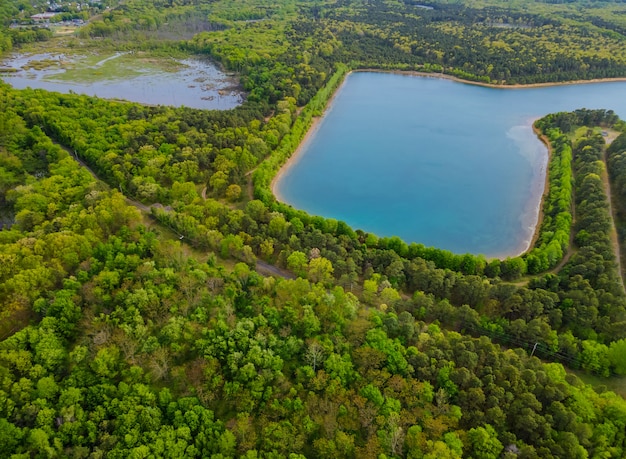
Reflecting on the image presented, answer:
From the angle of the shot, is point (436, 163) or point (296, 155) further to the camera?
point (296, 155)

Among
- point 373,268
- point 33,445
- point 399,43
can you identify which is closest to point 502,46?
point 399,43

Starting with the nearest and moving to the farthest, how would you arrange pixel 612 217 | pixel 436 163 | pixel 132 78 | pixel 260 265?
pixel 260 265
pixel 612 217
pixel 436 163
pixel 132 78

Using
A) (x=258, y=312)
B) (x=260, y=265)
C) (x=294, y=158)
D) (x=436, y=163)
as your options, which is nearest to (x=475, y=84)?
(x=436, y=163)

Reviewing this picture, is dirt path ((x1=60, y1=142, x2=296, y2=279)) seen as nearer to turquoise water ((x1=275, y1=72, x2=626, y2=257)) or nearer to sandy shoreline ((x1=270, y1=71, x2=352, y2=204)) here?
sandy shoreline ((x1=270, y1=71, x2=352, y2=204))

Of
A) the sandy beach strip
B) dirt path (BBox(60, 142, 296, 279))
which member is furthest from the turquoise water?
dirt path (BBox(60, 142, 296, 279))

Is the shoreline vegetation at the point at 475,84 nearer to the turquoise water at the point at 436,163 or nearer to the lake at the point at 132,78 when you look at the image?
the turquoise water at the point at 436,163

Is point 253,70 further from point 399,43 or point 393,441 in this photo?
point 393,441

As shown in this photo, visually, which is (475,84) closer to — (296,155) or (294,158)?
(296,155)
